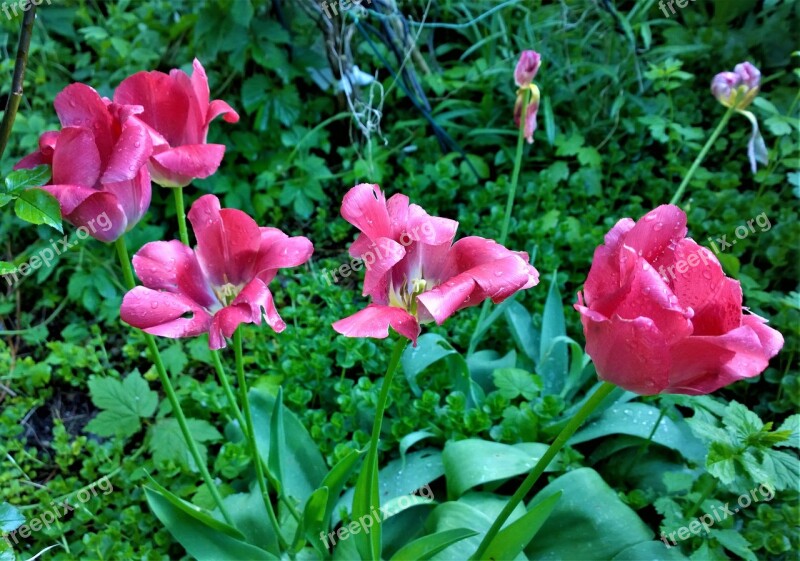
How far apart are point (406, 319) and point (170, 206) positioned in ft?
5.62

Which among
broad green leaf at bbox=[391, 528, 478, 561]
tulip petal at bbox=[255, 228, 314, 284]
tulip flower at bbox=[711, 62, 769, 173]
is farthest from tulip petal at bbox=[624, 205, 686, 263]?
tulip flower at bbox=[711, 62, 769, 173]

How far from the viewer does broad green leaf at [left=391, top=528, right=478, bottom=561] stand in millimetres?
959

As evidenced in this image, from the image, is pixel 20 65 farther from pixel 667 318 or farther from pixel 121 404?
pixel 121 404

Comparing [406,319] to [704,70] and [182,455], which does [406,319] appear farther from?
[704,70]

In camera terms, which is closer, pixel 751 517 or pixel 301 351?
pixel 751 517

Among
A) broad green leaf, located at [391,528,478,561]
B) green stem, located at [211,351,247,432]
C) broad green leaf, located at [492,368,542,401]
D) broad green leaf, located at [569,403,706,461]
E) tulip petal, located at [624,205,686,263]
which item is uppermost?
tulip petal, located at [624,205,686,263]

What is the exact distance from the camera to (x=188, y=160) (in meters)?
0.86

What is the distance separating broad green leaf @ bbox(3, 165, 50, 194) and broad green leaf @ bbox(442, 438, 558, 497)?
90 cm

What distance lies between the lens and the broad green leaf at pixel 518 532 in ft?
3.22

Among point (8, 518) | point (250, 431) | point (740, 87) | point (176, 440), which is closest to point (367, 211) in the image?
point (250, 431)

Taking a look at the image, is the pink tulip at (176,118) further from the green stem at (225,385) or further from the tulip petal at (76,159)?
the green stem at (225,385)

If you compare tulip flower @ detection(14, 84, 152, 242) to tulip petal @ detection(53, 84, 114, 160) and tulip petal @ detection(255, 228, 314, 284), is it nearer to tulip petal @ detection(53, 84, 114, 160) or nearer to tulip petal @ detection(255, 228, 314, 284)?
tulip petal @ detection(53, 84, 114, 160)

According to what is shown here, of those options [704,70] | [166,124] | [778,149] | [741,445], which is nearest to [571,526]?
[741,445]

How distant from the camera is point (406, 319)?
0.69 metres
